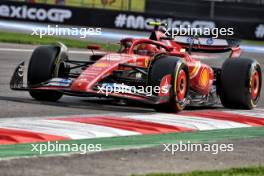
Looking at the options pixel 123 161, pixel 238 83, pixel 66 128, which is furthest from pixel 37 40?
pixel 123 161

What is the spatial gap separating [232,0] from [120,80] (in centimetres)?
2830

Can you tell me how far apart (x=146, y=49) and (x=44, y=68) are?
167cm

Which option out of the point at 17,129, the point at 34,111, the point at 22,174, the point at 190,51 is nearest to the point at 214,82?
the point at 190,51

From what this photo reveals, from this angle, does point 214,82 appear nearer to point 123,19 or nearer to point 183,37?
point 183,37

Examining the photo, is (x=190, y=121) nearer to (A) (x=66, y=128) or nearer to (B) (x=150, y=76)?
(B) (x=150, y=76)

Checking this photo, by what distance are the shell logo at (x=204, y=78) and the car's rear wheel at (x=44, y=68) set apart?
221 cm

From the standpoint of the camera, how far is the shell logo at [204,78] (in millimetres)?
13773

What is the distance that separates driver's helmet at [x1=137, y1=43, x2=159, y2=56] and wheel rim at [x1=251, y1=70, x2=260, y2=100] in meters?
1.62

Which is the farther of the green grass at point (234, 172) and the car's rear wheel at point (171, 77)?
the car's rear wheel at point (171, 77)

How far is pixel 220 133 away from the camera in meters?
10.9

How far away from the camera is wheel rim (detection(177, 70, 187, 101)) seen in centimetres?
1276

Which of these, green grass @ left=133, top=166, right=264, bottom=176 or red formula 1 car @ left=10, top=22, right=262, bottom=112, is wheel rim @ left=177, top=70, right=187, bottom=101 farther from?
green grass @ left=133, top=166, right=264, bottom=176

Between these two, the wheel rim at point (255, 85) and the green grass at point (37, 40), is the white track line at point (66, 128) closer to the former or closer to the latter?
the wheel rim at point (255, 85)

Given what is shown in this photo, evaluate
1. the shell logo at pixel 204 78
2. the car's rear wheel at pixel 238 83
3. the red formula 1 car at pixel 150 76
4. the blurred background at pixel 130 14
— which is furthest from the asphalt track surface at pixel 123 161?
the blurred background at pixel 130 14
